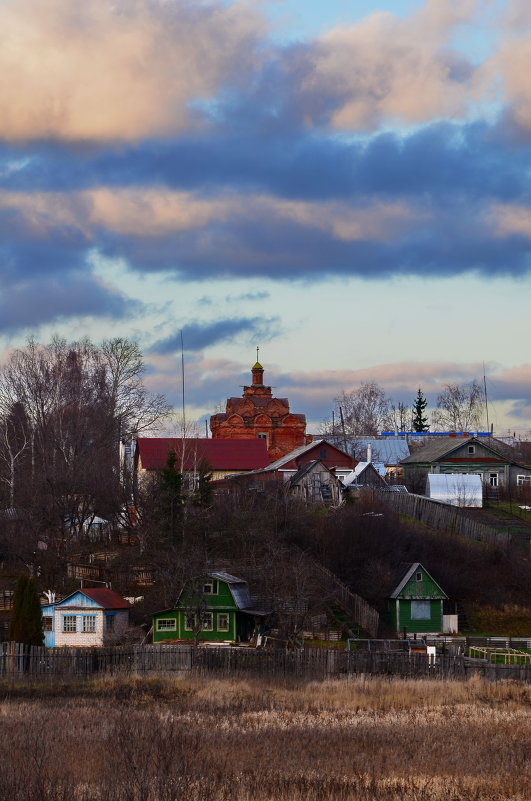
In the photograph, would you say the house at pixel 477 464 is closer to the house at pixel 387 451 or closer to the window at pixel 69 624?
the house at pixel 387 451

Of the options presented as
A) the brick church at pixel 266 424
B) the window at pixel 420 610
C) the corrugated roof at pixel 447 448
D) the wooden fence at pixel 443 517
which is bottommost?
the window at pixel 420 610

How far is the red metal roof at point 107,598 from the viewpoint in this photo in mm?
39188

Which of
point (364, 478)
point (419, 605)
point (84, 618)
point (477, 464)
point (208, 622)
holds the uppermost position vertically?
point (477, 464)

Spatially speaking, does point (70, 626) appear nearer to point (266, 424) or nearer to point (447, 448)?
point (447, 448)

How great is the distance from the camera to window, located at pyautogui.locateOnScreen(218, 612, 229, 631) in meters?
39.8

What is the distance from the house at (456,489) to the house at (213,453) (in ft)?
43.0

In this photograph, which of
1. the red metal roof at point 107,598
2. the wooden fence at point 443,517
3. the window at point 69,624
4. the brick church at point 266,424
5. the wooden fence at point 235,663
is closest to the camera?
the wooden fence at point 235,663

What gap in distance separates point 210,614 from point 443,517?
1857 cm

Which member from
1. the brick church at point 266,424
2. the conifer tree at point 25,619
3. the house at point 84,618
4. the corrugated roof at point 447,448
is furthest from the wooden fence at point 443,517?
the brick church at point 266,424

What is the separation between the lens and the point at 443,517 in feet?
180

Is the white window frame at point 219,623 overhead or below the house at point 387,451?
below

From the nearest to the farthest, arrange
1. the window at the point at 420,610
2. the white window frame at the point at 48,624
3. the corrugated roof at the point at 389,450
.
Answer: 1. the white window frame at the point at 48,624
2. the window at the point at 420,610
3. the corrugated roof at the point at 389,450

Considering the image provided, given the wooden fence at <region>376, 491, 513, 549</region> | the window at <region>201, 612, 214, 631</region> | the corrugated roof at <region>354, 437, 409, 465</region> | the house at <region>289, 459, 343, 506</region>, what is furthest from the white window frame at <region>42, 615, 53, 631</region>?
the corrugated roof at <region>354, 437, 409, 465</region>

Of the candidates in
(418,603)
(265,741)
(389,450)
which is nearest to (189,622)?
(418,603)
